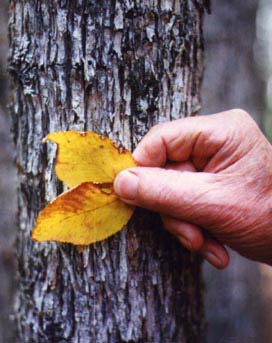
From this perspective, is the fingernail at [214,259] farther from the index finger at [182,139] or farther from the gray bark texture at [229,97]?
the gray bark texture at [229,97]

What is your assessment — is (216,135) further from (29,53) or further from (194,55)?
(29,53)

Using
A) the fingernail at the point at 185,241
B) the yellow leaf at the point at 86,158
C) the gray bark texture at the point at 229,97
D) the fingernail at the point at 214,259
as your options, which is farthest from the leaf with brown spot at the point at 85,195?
the gray bark texture at the point at 229,97

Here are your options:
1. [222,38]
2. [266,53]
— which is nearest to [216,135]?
[222,38]

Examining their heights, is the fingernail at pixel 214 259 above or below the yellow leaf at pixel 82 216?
below

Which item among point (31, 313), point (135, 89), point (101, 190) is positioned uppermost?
point (135, 89)

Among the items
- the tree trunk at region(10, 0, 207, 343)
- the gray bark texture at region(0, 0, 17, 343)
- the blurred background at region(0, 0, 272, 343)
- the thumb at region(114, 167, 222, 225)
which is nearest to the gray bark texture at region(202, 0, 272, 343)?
the blurred background at region(0, 0, 272, 343)

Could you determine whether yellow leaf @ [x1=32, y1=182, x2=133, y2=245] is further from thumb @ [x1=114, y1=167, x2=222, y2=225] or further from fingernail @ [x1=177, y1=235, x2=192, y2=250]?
fingernail @ [x1=177, y1=235, x2=192, y2=250]
